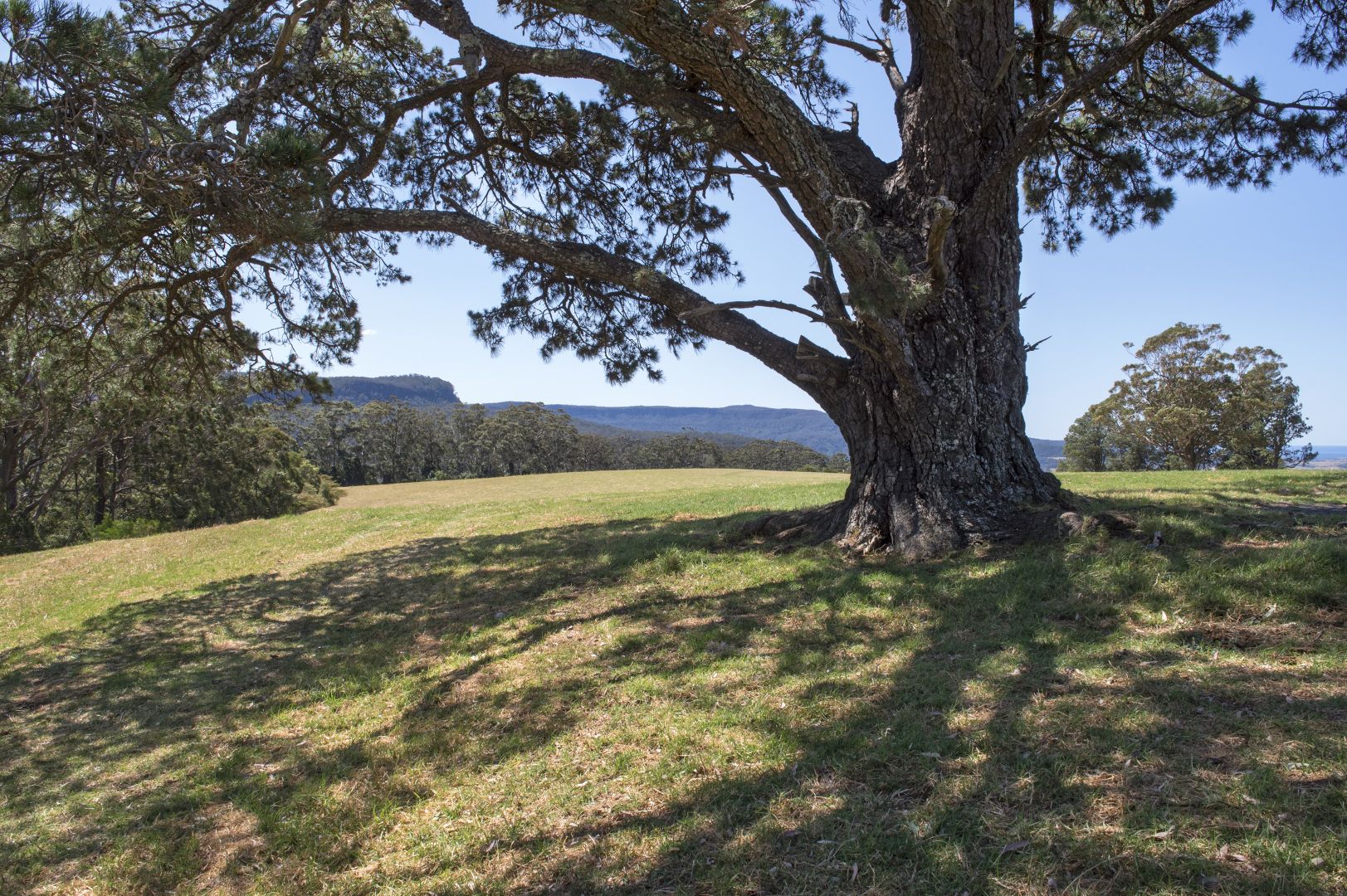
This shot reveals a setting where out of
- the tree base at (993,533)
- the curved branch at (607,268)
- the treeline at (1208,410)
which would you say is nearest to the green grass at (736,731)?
the tree base at (993,533)

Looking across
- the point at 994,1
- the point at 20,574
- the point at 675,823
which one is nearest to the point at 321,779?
the point at 675,823

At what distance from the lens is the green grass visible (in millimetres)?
Answer: 2381

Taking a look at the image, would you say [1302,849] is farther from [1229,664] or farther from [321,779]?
[321,779]

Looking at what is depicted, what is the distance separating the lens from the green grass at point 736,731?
238 centimetres

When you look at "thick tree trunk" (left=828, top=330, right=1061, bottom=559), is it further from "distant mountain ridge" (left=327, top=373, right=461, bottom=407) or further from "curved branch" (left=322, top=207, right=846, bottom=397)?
"distant mountain ridge" (left=327, top=373, right=461, bottom=407)

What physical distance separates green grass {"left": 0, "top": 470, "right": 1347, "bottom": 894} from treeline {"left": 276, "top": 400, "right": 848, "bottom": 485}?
4898 cm

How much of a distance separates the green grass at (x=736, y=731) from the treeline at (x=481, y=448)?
49.0 meters

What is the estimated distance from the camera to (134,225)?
17.3 feet

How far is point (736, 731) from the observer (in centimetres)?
336

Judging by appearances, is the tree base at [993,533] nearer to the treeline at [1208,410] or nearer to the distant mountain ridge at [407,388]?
the treeline at [1208,410]

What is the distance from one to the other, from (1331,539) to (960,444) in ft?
7.84

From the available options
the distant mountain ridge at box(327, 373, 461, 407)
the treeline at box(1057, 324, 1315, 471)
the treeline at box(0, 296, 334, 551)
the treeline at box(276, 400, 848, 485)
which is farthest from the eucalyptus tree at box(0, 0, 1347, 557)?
the distant mountain ridge at box(327, 373, 461, 407)

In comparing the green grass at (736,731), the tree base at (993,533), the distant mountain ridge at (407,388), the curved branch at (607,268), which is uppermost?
the distant mountain ridge at (407,388)

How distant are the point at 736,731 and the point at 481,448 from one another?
5944cm
